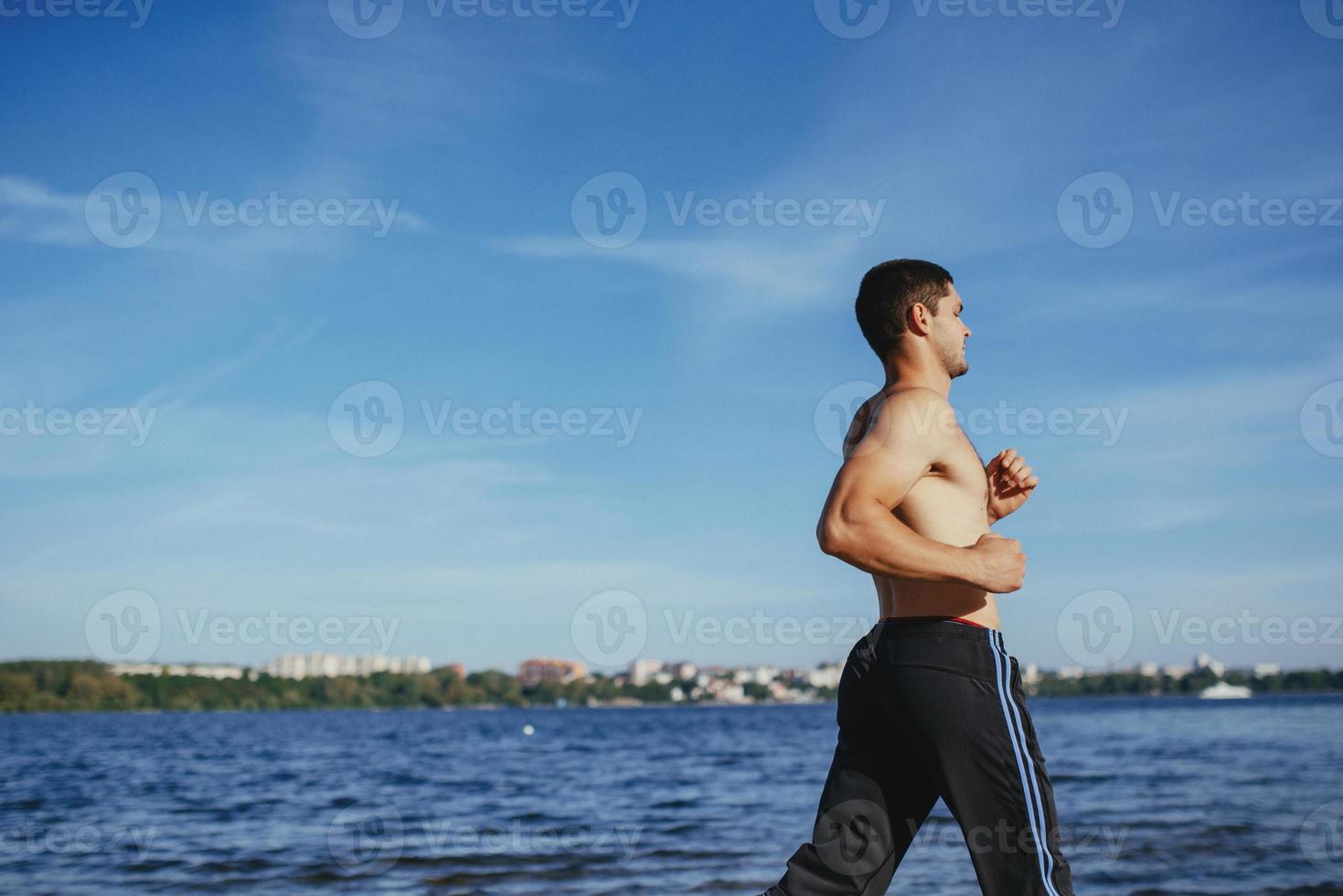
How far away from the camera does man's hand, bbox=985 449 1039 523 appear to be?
3572 mm

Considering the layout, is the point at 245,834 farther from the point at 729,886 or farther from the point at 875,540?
the point at 875,540

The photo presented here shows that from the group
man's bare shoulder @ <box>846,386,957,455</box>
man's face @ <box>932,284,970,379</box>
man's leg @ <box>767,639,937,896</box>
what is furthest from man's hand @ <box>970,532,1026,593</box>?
man's face @ <box>932,284,970,379</box>

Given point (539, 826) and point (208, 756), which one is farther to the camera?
point (208, 756)

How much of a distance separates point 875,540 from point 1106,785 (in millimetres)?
20237

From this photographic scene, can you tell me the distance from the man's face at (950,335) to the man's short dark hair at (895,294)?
26 mm

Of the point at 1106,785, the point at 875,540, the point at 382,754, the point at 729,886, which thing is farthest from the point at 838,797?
the point at 382,754

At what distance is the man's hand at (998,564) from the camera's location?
2998 mm

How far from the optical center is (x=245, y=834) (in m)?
14.8

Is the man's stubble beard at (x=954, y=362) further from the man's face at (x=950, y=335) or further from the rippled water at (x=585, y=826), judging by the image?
the rippled water at (x=585, y=826)

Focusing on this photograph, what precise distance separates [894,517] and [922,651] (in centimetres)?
38

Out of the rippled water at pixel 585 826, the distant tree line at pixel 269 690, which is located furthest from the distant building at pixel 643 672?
the rippled water at pixel 585 826

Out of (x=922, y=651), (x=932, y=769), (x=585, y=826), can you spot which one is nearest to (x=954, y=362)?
(x=922, y=651)

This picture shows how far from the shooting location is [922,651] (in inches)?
123

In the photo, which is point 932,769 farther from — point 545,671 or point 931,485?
point 545,671
